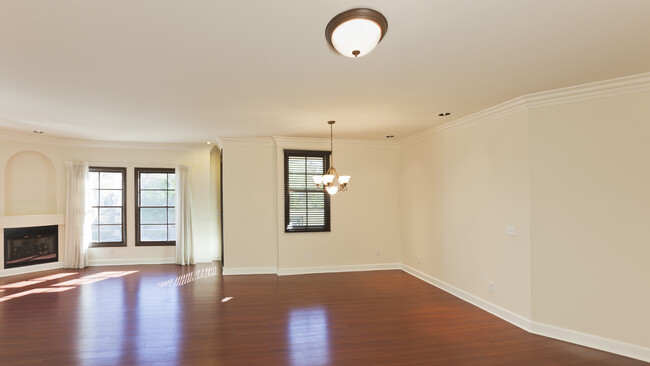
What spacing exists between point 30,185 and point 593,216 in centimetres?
945

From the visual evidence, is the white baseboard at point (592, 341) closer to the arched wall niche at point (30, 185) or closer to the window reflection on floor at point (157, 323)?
the window reflection on floor at point (157, 323)

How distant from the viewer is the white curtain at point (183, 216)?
23.4 feet

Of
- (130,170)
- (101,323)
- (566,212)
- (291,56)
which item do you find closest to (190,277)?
(101,323)

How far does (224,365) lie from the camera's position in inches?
116

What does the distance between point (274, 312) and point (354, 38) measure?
3.56 meters

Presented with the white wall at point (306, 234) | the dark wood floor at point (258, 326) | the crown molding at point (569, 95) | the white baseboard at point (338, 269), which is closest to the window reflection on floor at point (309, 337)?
the dark wood floor at point (258, 326)

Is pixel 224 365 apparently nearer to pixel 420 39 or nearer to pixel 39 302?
pixel 420 39

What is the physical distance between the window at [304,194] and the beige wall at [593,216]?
3.68 m

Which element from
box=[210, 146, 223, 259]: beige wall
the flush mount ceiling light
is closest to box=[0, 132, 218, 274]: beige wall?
box=[210, 146, 223, 259]: beige wall

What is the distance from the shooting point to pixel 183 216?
7.14 metres

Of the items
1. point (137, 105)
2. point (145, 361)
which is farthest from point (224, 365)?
point (137, 105)

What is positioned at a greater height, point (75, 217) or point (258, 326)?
point (75, 217)

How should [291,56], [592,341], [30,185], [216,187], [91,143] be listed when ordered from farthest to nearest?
[216,187], [91,143], [30,185], [592,341], [291,56]

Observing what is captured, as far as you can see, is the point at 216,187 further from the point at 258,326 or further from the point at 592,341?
the point at 592,341
